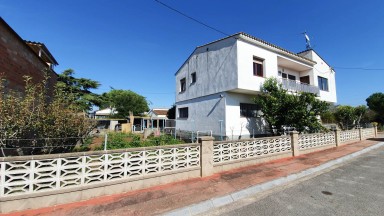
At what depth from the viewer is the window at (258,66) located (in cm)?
1359

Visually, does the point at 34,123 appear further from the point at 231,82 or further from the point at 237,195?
the point at 231,82

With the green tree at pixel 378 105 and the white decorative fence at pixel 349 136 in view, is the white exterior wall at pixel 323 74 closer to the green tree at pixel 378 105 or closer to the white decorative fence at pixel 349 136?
the white decorative fence at pixel 349 136

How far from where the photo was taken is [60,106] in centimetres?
653

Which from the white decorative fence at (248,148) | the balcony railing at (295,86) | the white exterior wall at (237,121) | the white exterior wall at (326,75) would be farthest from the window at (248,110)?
the white exterior wall at (326,75)

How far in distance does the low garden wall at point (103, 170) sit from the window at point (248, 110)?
6.48 metres

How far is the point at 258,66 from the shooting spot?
45.3ft

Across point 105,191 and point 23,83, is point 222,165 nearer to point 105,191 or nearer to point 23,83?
point 105,191

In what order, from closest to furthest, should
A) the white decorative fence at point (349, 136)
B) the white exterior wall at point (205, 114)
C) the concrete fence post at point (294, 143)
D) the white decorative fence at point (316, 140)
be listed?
the concrete fence post at point (294, 143), the white decorative fence at point (316, 140), the white exterior wall at point (205, 114), the white decorative fence at point (349, 136)

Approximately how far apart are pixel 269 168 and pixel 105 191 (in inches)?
229

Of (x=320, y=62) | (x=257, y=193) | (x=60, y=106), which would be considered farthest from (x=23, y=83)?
(x=320, y=62)

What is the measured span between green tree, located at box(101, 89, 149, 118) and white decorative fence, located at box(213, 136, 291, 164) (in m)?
33.6

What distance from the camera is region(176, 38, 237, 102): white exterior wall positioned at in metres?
12.7

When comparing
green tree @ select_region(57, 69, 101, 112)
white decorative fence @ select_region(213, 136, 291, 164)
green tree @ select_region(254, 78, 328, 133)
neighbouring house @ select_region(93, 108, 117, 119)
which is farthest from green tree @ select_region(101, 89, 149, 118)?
white decorative fence @ select_region(213, 136, 291, 164)

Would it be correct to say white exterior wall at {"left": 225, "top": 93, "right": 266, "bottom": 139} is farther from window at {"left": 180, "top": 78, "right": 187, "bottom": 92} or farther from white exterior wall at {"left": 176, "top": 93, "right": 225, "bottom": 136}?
window at {"left": 180, "top": 78, "right": 187, "bottom": 92}
